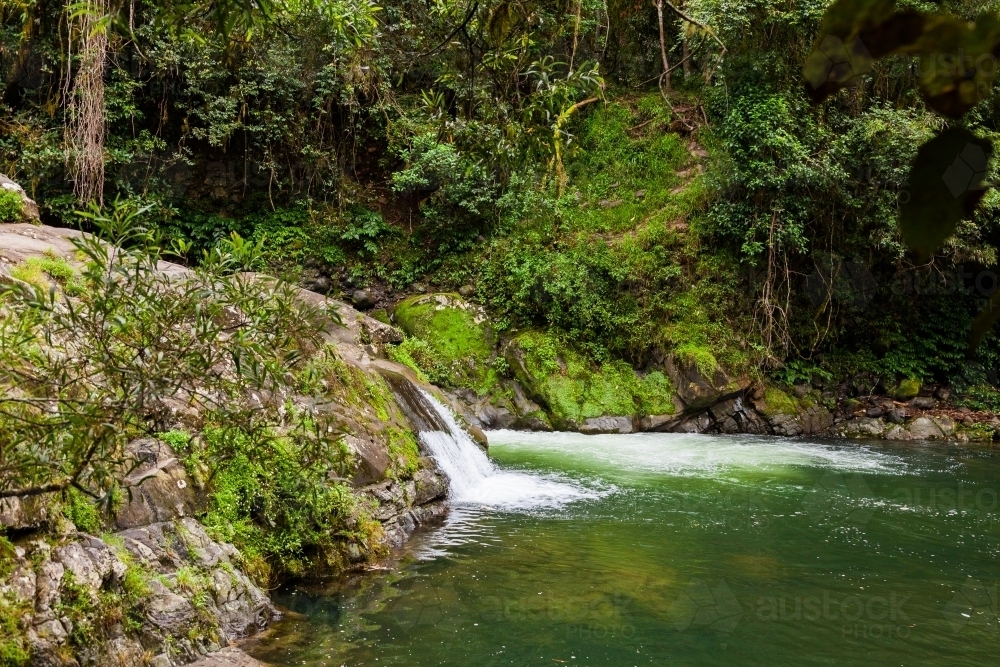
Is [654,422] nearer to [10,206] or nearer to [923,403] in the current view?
[923,403]

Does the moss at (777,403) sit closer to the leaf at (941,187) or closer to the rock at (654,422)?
the rock at (654,422)

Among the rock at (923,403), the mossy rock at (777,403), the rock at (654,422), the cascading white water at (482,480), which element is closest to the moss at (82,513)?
the cascading white water at (482,480)

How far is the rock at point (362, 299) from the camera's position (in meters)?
14.5

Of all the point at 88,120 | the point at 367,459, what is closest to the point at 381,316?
the point at 88,120

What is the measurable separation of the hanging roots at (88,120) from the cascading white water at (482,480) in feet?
20.0

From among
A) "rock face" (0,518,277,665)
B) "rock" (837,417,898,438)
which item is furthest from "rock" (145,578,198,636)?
"rock" (837,417,898,438)

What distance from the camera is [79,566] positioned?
365 cm

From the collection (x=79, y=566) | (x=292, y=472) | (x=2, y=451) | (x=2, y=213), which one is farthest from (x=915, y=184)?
(x=2, y=213)

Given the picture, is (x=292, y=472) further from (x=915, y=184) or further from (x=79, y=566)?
(x=915, y=184)

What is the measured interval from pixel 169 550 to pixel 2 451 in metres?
1.92

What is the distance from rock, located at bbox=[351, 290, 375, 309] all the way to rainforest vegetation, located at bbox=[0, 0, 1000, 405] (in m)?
0.06

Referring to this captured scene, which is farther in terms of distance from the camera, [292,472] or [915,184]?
[292,472]

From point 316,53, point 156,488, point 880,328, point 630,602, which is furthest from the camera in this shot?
point 880,328

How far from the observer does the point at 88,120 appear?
10492mm
